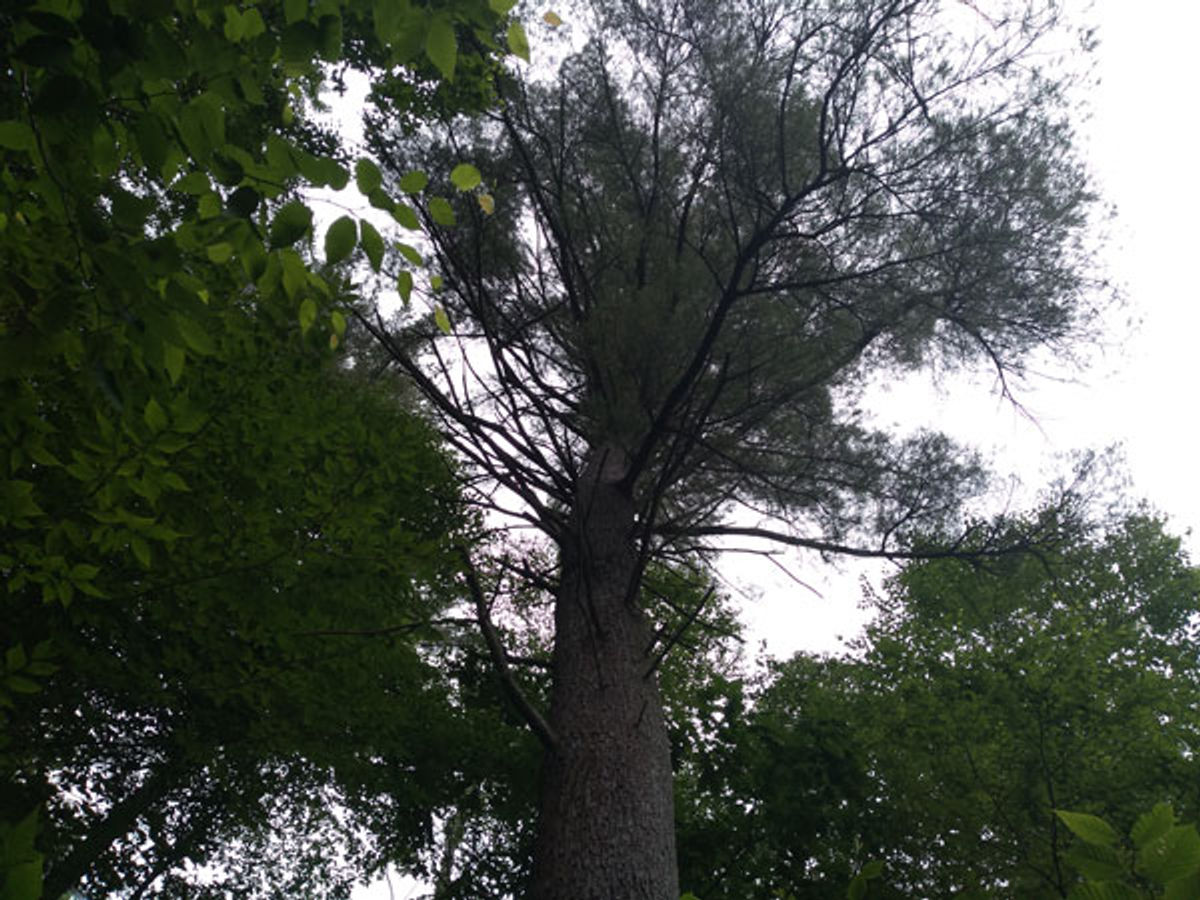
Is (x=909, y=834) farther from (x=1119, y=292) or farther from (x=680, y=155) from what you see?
(x=680, y=155)

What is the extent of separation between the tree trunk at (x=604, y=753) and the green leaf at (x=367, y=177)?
8.09 ft

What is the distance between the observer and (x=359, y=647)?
5.16 metres

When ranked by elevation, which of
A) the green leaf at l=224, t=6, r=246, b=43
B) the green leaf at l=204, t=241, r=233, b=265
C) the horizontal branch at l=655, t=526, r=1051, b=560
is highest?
the horizontal branch at l=655, t=526, r=1051, b=560

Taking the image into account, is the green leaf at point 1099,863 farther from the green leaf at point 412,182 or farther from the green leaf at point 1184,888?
the green leaf at point 412,182

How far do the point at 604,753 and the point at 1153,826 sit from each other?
127 inches

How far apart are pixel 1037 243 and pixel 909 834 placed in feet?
16.1

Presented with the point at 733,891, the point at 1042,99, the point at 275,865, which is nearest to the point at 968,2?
the point at 1042,99

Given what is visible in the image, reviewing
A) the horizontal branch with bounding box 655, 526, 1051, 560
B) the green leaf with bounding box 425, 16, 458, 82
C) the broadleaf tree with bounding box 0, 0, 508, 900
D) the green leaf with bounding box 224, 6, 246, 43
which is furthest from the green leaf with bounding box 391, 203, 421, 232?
the horizontal branch with bounding box 655, 526, 1051, 560

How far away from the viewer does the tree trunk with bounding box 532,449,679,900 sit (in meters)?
3.40

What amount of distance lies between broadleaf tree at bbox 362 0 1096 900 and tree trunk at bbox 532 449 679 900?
1 cm

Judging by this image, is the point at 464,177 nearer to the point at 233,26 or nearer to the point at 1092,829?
the point at 233,26

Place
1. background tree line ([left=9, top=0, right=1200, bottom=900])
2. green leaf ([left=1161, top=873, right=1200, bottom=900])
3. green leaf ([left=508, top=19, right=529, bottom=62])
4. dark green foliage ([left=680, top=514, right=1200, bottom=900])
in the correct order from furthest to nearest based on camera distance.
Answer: dark green foliage ([left=680, top=514, right=1200, bottom=900])
background tree line ([left=9, top=0, right=1200, bottom=900])
green leaf ([left=508, top=19, right=529, bottom=62])
green leaf ([left=1161, top=873, right=1200, bottom=900])

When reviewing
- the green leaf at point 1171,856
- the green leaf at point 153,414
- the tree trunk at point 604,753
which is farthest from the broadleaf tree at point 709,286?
the green leaf at point 1171,856

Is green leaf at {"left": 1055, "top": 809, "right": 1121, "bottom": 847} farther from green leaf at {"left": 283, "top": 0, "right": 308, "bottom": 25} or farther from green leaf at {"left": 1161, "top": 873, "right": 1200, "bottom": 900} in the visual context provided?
green leaf at {"left": 283, "top": 0, "right": 308, "bottom": 25}
